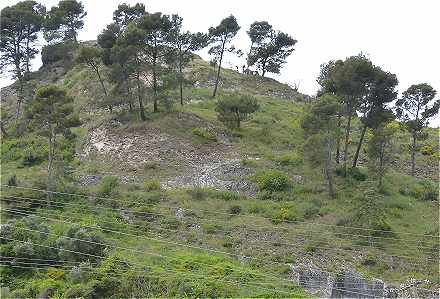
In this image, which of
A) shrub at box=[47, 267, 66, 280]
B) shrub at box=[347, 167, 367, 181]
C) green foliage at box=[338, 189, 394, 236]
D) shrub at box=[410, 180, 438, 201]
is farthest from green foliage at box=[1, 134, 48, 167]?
shrub at box=[410, 180, 438, 201]

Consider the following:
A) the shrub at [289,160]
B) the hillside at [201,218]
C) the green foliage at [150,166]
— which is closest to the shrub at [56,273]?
the hillside at [201,218]

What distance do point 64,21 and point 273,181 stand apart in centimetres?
3999

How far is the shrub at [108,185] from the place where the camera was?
30.4 m

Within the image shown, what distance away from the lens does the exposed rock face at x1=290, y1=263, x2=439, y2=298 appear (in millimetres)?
22172

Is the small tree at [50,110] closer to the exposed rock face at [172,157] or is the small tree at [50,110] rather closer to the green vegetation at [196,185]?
the green vegetation at [196,185]

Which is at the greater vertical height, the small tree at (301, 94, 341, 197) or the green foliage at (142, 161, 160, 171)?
the small tree at (301, 94, 341, 197)

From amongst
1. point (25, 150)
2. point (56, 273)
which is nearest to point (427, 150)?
point (25, 150)

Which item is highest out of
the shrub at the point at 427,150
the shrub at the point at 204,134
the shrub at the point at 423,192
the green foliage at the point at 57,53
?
the green foliage at the point at 57,53

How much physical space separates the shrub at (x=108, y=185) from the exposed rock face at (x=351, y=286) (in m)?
12.5

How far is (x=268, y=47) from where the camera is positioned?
63250 mm

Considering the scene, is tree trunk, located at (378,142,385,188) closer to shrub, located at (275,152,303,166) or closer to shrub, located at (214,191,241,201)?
shrub, located at (275,152,303,166)

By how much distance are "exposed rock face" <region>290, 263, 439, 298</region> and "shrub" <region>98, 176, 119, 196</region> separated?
12476 millimetres

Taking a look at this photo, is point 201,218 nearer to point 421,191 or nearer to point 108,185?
point 108,185

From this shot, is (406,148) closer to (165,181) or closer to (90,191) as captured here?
(165,181)
